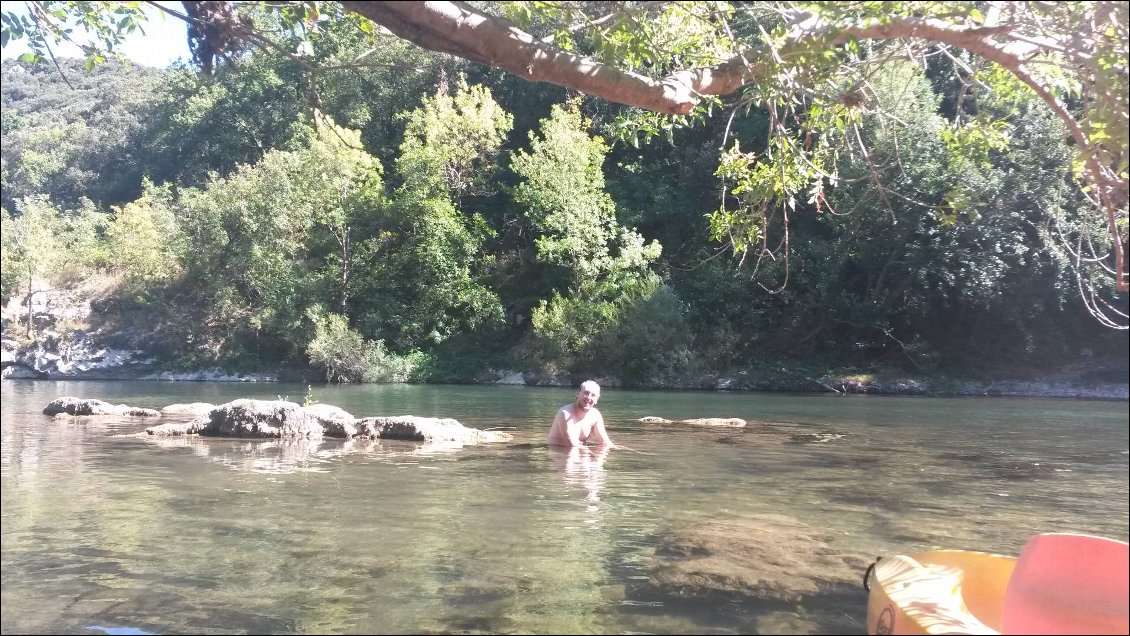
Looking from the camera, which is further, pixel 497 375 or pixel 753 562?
pixel 497 375

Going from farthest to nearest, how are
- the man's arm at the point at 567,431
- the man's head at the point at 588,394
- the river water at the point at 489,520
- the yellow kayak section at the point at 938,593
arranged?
the man's arm at the point at 567,431 → the man's head at the point at 588,394 → the river water at the point at 489,520 → the yellow kayak section at the point at 938,593

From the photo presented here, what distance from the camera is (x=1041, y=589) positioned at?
5.36 meters

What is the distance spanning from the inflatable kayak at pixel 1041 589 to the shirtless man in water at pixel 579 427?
24.8 feet

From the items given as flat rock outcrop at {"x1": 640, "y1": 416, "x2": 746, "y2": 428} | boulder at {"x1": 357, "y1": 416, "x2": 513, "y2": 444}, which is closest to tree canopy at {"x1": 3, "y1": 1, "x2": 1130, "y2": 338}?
boulder at {"x1": 357, "y1": 416, "x2": 513, "y2": 444}

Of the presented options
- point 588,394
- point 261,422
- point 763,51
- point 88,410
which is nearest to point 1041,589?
point 763,51

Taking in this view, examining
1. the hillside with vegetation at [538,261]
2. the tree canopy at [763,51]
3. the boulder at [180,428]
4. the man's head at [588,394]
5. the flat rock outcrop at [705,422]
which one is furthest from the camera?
the hillside with vegetation at [538,261]

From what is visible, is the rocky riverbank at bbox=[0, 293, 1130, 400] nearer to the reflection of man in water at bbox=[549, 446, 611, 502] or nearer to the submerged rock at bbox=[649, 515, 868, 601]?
the reflection of man in water at bbox=[549, 446, 611, 502]

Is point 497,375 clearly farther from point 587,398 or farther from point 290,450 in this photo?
point 587,398

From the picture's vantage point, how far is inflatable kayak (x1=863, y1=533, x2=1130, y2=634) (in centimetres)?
502

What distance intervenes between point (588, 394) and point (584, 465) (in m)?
1.23

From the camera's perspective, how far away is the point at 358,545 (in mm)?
7121

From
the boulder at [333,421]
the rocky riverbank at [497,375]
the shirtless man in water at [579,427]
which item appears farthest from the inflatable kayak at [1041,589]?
the rocky riverbank at [497,375]

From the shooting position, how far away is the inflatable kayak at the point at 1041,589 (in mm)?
5020

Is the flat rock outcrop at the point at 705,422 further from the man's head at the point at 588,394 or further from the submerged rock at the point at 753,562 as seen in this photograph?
the submerged rock at the point at 753,562
